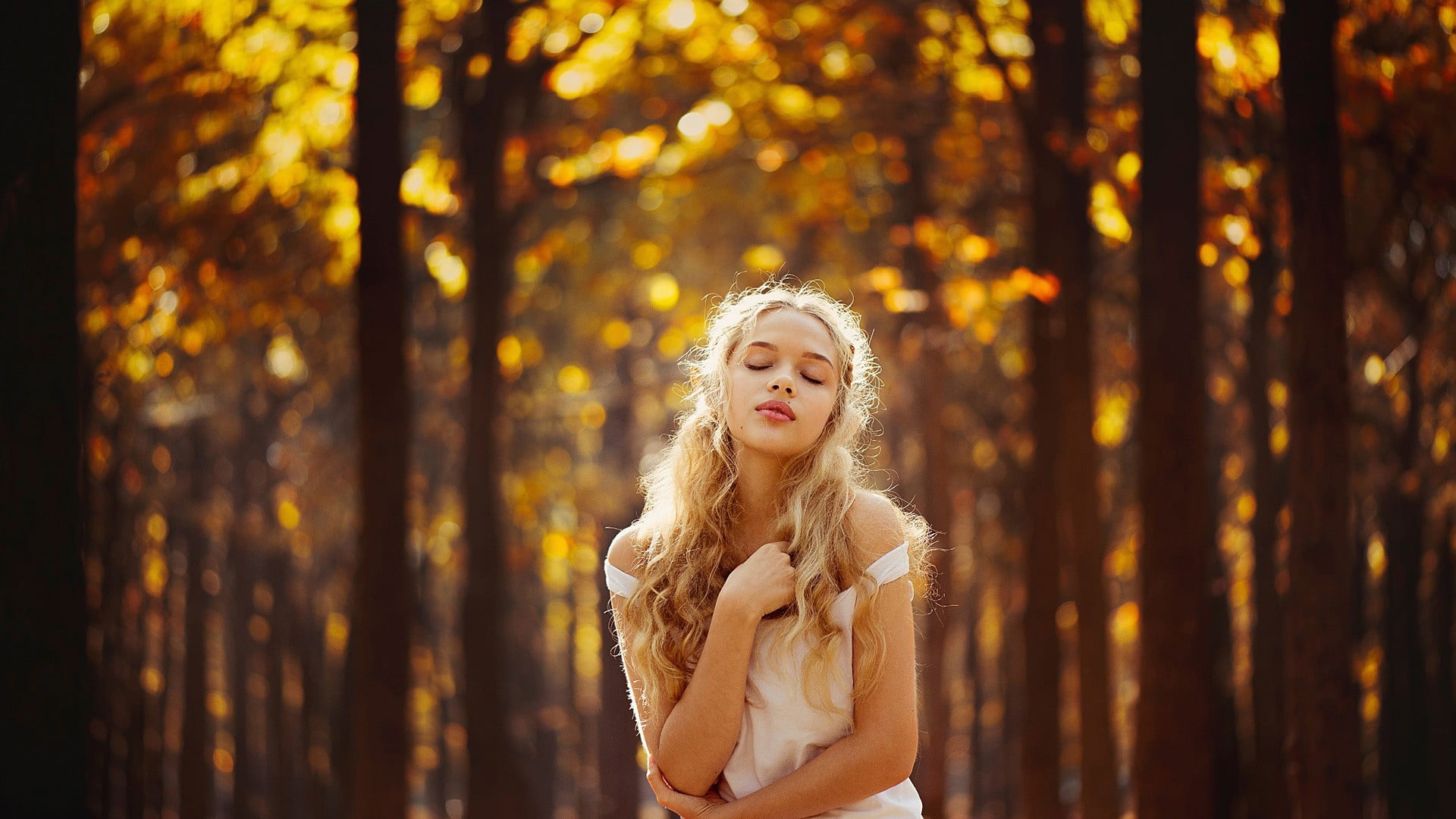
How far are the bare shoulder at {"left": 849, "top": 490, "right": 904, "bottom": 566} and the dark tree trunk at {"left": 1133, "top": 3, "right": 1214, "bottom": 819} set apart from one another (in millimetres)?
6010

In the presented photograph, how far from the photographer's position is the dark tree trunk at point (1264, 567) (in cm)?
1205

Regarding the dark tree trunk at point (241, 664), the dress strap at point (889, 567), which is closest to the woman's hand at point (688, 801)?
the dress strap at point (889, 567)

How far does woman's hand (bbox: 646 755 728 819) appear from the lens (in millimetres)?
3135

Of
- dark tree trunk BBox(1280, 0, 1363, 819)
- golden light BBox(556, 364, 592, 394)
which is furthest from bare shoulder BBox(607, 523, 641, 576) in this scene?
golden light BBox(556, 364, 592, 394)

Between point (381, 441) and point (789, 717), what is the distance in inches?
294

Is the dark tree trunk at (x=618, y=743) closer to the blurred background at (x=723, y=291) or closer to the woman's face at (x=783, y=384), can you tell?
the blurred background at (x=723, y=291)

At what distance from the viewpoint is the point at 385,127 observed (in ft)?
32.9

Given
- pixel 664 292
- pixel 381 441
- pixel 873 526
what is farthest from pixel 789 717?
pixel 664 292

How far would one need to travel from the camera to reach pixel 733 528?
3.42m

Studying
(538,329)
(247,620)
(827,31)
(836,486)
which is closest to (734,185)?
(538,329)

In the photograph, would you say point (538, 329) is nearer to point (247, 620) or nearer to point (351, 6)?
point (247, 620)

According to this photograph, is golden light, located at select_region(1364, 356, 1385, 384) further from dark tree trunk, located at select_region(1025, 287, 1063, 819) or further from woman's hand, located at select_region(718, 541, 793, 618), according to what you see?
woman's hand, located at select_region(718, 541, 793, 618)

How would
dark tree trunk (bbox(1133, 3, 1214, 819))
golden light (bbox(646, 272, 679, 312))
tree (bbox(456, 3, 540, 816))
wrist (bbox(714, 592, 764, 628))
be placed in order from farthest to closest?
golden light (bbox(646, 272, 679, 312))
tree (bbox(456, 3, 540, 816))
dark tree trunk (bbox(1133, 3, 1214, 819))
wrist (bbox(714, 592, 764, 628))

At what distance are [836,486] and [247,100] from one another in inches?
376
